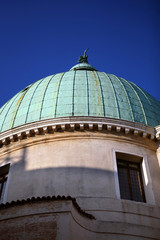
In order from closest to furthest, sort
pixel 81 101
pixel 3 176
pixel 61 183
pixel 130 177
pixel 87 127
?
pixel 61 183
pixel 130 177
pixel 87 127
pixel 3 176
pixel 81 101

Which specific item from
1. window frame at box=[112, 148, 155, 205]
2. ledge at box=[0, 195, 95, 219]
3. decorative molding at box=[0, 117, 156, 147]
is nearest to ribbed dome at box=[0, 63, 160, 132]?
decorative molding at box=[0, 117, 156, 147]

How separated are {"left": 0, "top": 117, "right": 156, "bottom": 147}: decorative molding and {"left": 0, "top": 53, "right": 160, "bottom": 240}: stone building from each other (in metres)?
0.06

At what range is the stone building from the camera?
1287 centimetres

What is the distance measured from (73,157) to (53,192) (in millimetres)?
2250

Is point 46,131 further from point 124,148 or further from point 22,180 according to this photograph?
point 124,148

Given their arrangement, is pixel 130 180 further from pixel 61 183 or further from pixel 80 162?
pixel 61 183

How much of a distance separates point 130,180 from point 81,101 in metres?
5.68

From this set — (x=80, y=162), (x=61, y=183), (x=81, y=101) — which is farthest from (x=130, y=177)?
(x=81, y=101)

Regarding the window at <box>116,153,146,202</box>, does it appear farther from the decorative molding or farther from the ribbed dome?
the ribbed dome

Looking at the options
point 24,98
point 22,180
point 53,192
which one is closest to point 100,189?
point 53,192

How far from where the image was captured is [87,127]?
18250 millimetres

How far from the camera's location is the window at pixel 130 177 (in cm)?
1659

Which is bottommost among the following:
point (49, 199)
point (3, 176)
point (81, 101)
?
point (49, 199)

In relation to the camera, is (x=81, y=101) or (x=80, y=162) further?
(x=81, y=101)
